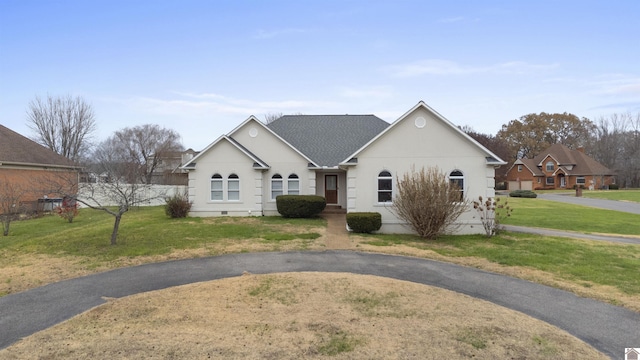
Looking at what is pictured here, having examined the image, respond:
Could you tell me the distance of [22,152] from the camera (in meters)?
26.4

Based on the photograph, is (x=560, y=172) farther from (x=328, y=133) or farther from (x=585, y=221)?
(x=328, y=133)

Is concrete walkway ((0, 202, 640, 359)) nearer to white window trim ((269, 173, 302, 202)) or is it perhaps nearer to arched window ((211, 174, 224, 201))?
white window trim ((269, 173, 302, 202))

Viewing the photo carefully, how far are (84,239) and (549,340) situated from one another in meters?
15.0

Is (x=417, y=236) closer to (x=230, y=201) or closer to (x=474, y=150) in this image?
(x=474, y=150)

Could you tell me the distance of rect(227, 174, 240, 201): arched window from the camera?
70.3 feet

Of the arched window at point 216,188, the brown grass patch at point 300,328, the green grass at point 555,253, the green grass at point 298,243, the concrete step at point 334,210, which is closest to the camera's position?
the brown grass patch at point 300,328

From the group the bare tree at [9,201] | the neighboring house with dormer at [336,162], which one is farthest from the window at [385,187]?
the bare tree at [9,201]

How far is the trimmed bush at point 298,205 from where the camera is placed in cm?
2031

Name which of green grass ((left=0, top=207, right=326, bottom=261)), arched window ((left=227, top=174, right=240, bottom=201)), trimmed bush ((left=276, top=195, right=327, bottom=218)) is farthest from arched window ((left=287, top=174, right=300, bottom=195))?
arched window ((left=227, top=174, right=240, bottom=201))

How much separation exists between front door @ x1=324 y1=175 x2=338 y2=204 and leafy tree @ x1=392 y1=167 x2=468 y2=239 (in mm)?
8503

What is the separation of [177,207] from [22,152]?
15293 millimetres

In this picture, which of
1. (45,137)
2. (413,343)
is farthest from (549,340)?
(45,137)

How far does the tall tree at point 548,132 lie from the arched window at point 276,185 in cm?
6769

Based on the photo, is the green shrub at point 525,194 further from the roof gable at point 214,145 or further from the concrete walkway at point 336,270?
the concrete walkway at point 336,270
